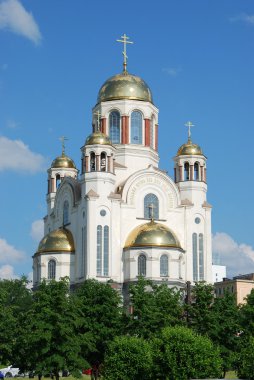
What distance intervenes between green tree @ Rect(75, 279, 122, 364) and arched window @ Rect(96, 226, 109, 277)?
11.8 metres

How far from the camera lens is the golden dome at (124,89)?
71.5 meters

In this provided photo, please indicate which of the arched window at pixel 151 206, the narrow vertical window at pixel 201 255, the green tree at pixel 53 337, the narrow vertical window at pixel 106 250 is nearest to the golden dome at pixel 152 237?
the narrow vertical window at pixel 106 250

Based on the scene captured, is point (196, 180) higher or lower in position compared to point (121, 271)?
higher

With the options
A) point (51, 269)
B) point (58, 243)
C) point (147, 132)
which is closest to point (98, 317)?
point (51, 269)

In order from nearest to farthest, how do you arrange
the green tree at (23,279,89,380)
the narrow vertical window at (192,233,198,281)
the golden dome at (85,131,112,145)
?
the green tree at (23,279,89,380)
the golden dome at (85,131,112,145)
the narrow vertical window at (192,233,198,281)

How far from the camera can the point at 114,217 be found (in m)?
65.4

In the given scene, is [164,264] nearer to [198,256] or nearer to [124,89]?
[198,256]

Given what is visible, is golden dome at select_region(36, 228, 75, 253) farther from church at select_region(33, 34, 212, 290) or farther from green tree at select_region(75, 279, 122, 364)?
green tree at select_region(75, 279, 122, 364)

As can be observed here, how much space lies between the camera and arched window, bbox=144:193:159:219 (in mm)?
67688

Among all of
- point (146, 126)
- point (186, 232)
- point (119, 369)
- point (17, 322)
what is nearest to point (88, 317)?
point (17, 322)

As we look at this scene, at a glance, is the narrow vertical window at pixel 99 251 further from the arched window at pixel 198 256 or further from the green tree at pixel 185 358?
the green tree at pixel 185 358

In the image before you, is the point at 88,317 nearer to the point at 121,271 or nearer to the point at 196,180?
the point at 121,271

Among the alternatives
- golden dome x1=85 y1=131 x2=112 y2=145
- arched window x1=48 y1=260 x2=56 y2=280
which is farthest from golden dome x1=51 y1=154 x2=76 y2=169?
arched window x1=48 y1=260 x2=56 y2=280

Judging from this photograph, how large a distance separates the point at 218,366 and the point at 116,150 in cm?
3554
